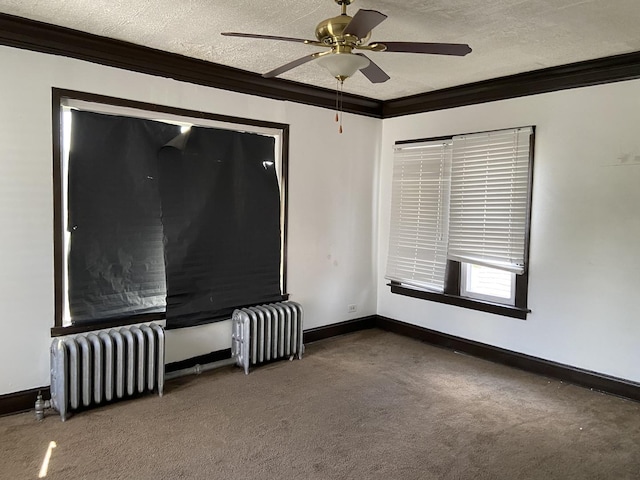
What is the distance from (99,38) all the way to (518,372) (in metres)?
4.43

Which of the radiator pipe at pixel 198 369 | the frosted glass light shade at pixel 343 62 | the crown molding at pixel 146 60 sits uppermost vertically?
the crown molding at pixel 146 60

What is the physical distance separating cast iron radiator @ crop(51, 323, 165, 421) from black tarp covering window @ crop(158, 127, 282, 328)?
46 cm

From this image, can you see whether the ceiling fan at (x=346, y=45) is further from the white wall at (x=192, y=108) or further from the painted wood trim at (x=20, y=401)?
the painted wood trim at (x=20, y=401)

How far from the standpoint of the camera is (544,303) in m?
4.22

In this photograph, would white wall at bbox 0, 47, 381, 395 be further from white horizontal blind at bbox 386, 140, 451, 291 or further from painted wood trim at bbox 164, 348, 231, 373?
white horizontal blind at bbox 386, 140, 451, 291

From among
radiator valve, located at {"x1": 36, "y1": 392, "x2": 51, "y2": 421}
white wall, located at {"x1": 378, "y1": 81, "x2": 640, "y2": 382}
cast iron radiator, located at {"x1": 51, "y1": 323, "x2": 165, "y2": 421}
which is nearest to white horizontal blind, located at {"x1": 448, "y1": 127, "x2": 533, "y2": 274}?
white wall, located at {"x1": 378, "y1": 81, "x2": 640, "y2": 382}

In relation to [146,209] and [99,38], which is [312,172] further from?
[99,38]

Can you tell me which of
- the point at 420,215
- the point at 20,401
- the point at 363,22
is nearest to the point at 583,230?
the point at 420,215

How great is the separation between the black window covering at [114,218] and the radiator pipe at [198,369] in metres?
0.55

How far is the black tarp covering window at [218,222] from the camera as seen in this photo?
158 inches

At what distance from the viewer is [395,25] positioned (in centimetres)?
304

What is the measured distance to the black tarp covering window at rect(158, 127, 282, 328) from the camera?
4004mm

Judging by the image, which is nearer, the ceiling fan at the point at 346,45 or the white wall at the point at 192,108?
the ceiling fan at the point at 346,45

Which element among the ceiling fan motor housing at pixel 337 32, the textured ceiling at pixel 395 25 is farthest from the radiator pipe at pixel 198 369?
the ceiling fan motor housing at pixel 337 32
